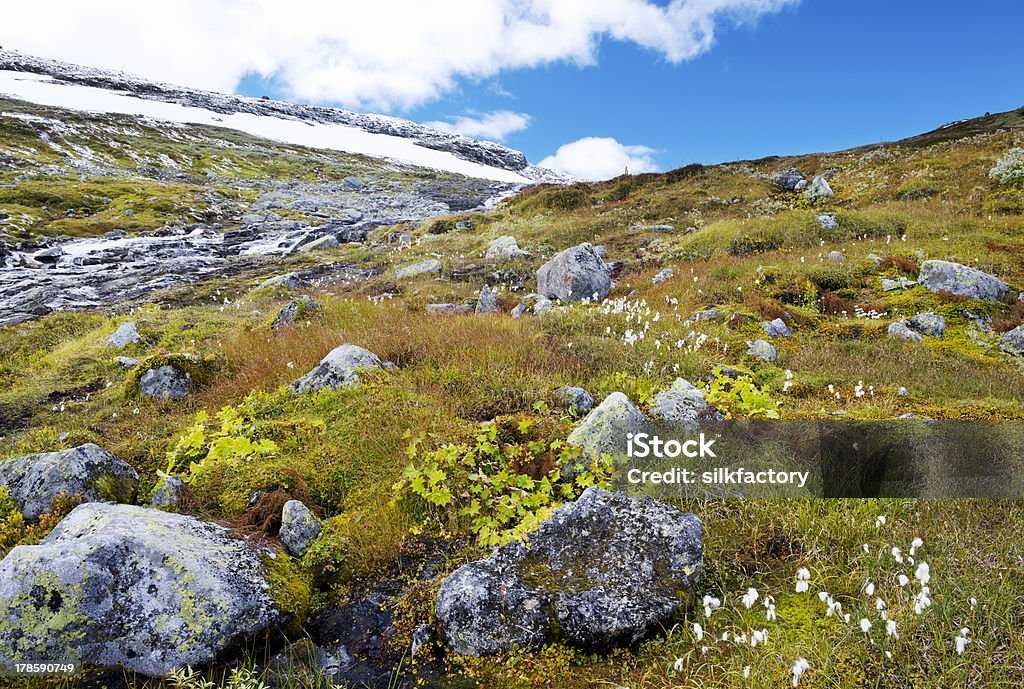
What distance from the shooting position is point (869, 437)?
17.2 ft

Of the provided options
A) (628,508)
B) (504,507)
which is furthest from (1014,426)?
(504,507)

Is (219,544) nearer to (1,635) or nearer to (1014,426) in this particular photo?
(1,635)

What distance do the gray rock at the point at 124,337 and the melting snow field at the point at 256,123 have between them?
108966 mm

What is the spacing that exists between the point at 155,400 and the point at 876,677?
9.71 meters

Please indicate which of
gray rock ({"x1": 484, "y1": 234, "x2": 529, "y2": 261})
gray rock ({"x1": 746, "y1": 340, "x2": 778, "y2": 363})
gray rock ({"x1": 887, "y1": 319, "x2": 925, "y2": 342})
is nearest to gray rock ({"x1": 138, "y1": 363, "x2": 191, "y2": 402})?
gray rock ({"x1": 746, "y1": 340, "x2": 778, "y2": 363})

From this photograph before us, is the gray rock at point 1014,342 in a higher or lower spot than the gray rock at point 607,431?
higher

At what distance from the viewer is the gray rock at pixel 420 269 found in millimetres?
19594

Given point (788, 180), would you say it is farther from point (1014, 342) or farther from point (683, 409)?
point (683, 409)

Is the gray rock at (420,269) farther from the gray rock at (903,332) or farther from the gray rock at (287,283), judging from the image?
the gray rock at (903,332)

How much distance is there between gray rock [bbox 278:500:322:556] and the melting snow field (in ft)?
383

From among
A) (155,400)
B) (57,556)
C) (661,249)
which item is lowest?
(155,400)

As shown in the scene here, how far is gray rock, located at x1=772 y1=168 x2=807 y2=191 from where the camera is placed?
29116 millimetres

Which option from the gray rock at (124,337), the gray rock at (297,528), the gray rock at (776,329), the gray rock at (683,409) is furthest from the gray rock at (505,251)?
the gray rock at (297,528)

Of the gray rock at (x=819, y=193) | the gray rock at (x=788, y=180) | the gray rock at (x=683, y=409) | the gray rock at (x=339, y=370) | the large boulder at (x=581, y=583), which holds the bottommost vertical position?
the large boulder at (x=581, y=583)
